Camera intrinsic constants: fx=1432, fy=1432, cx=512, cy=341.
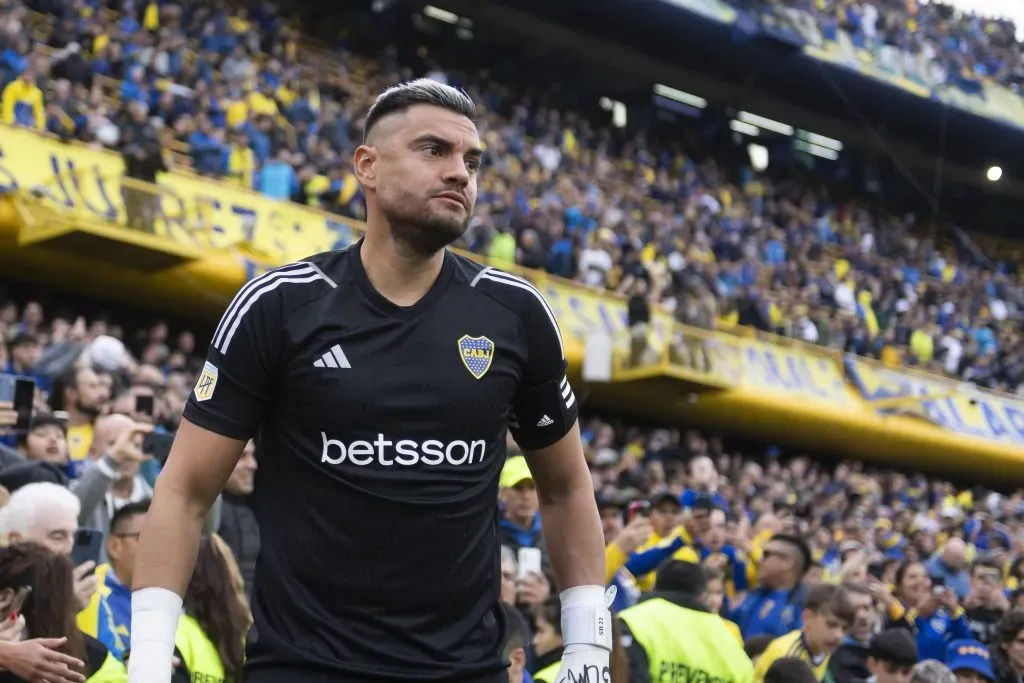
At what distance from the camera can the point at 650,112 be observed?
29094 mm

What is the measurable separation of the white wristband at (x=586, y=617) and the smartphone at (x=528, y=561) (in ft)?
9.75

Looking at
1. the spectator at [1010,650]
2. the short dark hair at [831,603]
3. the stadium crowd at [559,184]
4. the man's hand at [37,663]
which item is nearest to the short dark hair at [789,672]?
the short dark hair at [831,603]

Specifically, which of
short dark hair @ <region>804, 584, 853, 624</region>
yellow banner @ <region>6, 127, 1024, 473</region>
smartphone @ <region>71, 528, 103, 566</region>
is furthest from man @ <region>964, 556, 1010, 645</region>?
yellow banner @ <region>6, 127, 1024, 473</region>

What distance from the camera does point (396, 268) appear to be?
Result: 3213mm

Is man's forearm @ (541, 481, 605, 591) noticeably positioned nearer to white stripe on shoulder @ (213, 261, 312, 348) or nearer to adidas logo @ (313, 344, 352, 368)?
adidas logo @ (313, 344, 352, 368)

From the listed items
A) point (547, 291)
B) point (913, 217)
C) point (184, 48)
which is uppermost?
point (913, 217)

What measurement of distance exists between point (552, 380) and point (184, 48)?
49.7ft

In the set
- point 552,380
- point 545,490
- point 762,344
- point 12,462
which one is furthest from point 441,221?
point 762,344

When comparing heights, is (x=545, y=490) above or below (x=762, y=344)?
below

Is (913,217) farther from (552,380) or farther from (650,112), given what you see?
(552,380)

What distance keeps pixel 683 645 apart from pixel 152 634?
308 cm

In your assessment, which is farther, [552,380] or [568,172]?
[568,172]

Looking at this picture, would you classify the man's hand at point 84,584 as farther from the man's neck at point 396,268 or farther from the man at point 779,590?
the man at point 779,590

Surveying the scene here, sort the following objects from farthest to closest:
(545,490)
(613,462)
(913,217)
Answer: (913,217) → (613,462) → (545,490)
